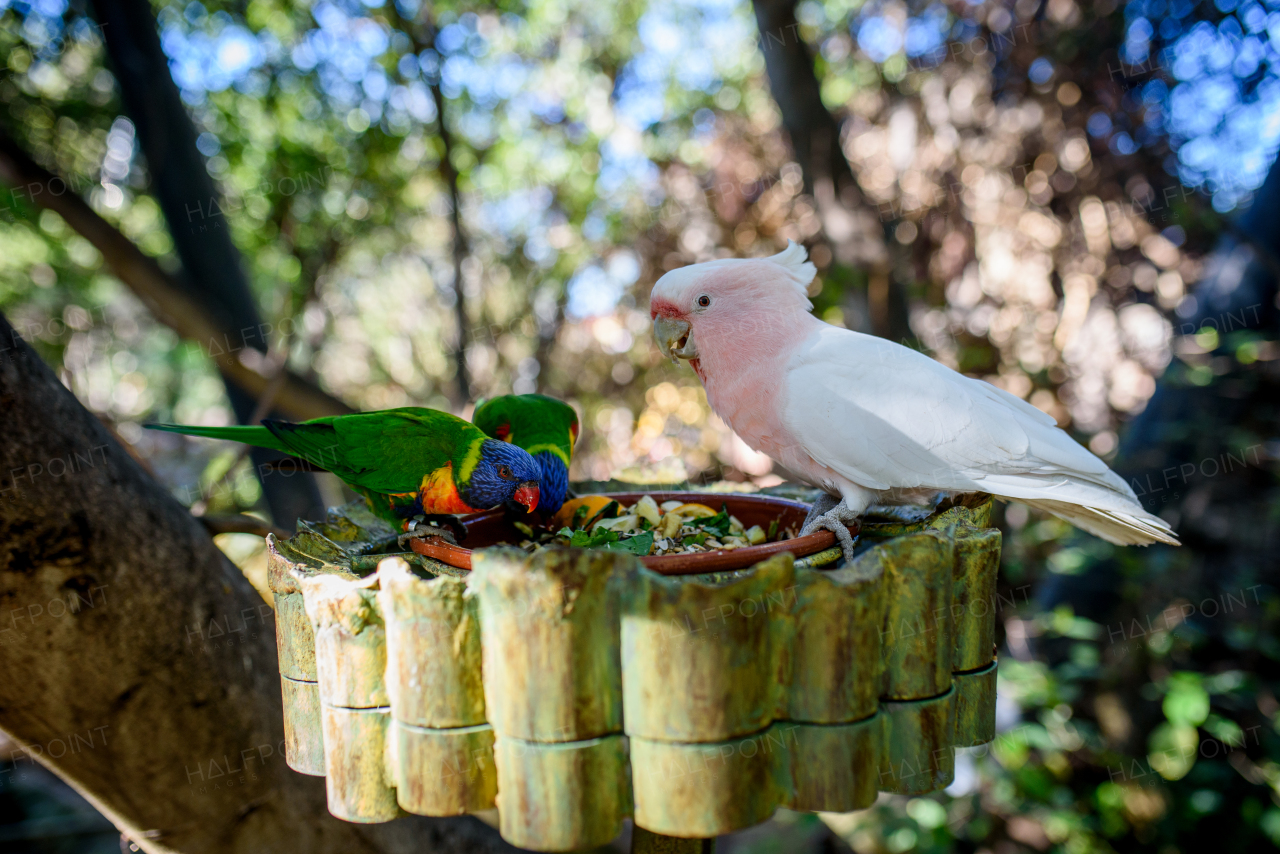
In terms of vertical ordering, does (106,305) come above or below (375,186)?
below

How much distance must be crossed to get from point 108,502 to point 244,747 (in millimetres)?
717

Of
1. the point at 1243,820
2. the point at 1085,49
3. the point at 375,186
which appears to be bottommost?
the point at 1243,820

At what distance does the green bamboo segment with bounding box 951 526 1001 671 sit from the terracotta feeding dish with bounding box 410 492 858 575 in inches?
11.4

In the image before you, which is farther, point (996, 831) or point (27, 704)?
point (996, 831)

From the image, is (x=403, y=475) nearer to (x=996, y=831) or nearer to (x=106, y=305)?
(x=996, y=831)

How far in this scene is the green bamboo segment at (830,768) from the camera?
1105mm

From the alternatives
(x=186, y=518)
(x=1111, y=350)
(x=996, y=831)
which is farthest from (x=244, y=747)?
(x=1111, y=350)

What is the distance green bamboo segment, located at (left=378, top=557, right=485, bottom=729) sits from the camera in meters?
1.07

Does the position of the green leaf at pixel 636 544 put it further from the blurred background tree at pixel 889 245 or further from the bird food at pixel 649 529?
the blurred background tree at pixel 889 245

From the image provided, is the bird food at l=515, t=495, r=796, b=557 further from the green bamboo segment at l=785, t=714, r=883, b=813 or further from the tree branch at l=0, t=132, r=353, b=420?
the tree branch at l=0, t=132, r=353, b=420

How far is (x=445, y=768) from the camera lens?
109cm

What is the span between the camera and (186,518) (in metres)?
1.89

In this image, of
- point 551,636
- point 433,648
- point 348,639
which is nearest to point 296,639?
point 348,639

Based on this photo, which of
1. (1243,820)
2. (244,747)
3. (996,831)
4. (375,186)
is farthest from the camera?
(375,186)
